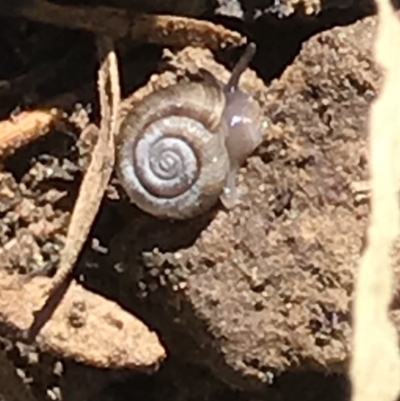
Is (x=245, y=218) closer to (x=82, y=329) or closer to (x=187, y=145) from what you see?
(x=187, y=145)

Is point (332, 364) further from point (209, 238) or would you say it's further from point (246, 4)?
point (246, 4)

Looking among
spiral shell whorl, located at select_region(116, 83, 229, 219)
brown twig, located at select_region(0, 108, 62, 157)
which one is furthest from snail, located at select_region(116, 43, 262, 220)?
brown twig, located at select_region(0, 108, 62, 157)

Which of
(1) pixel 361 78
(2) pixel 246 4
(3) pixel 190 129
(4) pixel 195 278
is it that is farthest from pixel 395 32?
(4) pixel 195 278

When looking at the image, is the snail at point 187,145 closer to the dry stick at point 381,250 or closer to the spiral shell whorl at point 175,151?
the spiral shell whorl at point 175,151

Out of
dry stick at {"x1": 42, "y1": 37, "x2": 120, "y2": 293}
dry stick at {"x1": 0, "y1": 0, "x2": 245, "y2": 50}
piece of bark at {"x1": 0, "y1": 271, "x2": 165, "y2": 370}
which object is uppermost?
dry stick at {"x1": 0, "y1": 0, "x2": 245, "y2": 50}

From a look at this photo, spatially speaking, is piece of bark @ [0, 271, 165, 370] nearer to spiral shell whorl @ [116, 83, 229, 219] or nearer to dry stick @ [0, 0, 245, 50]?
spiral shell whorl @ [116, 83, 229, 219]

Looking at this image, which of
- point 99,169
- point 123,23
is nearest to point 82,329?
point 99,169
